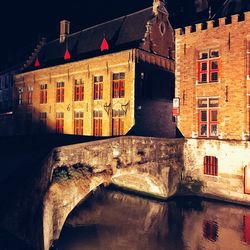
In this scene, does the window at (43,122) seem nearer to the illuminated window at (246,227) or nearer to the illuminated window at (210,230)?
the illuminated window at (210,230)

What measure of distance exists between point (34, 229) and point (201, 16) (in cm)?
2095

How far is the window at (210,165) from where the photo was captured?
16516 millimetres

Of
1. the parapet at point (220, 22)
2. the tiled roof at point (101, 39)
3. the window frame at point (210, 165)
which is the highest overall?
the tiled roof at point (101, 39)

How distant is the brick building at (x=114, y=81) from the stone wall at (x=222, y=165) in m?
4.30

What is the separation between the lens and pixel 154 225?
13391mm

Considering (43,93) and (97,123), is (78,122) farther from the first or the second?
(43,93)

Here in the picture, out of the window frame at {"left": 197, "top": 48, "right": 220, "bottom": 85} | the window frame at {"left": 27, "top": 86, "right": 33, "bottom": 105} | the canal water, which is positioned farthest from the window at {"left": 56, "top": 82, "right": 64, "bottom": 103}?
the window frame at {"left": 197, "top": 48, "right": 220, "bottom": 85}

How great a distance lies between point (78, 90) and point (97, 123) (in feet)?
11.6

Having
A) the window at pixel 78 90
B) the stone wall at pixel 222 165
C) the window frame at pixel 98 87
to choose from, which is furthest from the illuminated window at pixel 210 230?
the window at pixel 78 90

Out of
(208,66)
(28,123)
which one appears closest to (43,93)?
(28,123)

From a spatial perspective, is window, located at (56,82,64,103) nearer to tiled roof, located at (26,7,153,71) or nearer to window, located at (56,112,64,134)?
window, located at (56,112,64,134)

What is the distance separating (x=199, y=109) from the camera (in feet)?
57.6

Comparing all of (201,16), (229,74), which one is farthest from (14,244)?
(201,16)

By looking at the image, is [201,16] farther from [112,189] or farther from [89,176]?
[89,176]
